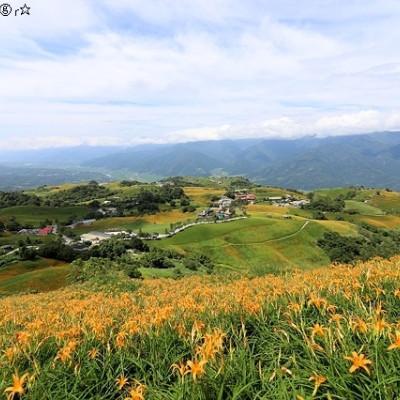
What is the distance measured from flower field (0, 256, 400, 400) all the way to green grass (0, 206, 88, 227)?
5169 inches

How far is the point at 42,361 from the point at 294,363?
2.94 metres

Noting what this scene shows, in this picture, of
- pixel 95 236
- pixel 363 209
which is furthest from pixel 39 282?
pixel 363 209

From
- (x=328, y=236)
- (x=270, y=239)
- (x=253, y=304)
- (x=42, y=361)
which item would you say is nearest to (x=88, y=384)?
(x=42, y=361)

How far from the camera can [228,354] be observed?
11.2ft

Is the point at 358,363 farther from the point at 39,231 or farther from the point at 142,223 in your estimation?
the point at 39,231

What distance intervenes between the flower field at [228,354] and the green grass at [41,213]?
431 feet

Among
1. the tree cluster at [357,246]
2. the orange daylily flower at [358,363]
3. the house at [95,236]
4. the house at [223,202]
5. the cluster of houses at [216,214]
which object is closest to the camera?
the orange daylily flower at [358,363]

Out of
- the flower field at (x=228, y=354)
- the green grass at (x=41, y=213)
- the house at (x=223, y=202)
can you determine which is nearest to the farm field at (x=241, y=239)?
the green grass at (x=41, y=213)

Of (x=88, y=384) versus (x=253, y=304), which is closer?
(x=88, y=384)

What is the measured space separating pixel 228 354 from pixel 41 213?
148 m

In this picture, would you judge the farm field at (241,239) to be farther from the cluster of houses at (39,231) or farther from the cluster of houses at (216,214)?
the cluster of houses at (39,231)

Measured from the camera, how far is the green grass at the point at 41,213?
127m

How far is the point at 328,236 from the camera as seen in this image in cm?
8269

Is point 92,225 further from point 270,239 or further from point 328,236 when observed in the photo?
point 328,236
